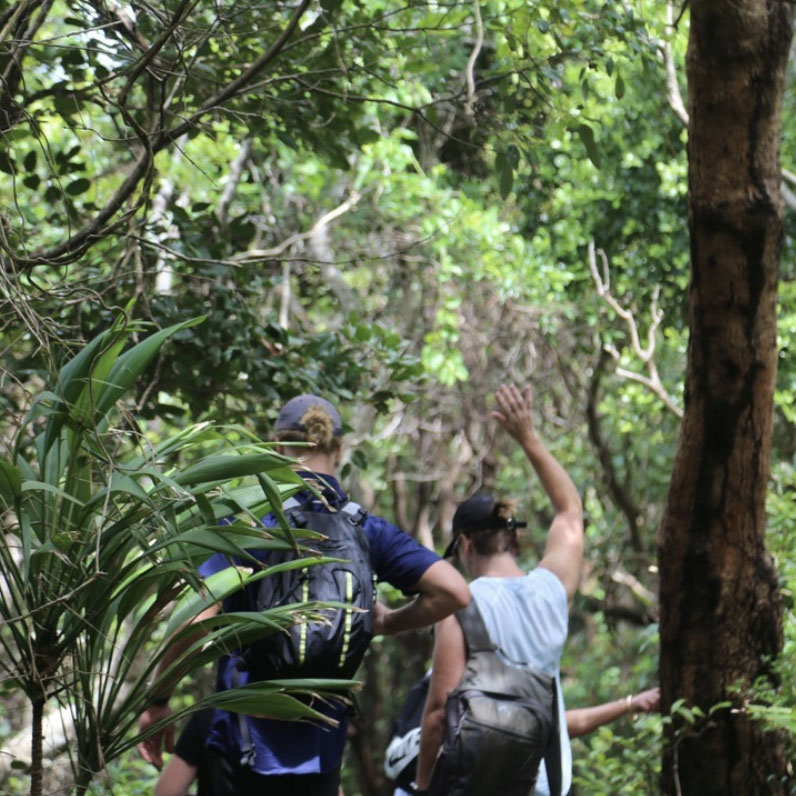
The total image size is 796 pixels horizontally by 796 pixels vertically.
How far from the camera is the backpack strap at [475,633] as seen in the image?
387 centimetres

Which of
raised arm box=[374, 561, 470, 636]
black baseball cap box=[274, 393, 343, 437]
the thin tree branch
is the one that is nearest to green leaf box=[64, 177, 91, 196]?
black baseball cap box=[274, 393, 343, 437]

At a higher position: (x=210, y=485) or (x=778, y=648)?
(x=210, y=485)

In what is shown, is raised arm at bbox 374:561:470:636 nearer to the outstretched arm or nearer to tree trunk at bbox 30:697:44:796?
the outstretched arm

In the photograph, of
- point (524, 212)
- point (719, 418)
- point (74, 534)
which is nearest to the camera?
point (74, 534)

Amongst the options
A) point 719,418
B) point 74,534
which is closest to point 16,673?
point 74,534

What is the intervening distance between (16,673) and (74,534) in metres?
0.34

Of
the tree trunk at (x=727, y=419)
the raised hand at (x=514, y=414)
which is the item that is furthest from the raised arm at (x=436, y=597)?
the tree trunk at (x=727, y=419)

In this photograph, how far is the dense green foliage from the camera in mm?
4559

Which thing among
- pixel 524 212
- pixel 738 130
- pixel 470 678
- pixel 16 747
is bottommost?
pixel 16 747

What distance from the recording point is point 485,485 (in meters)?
13.0

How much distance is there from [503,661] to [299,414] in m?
1.07

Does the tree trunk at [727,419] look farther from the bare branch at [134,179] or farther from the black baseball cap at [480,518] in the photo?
the bare branch at [134,179]

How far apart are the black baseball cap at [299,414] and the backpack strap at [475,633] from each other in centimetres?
76

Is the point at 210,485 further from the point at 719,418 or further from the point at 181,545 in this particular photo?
the point at 719,418
